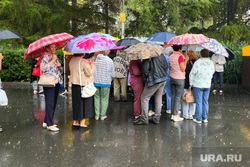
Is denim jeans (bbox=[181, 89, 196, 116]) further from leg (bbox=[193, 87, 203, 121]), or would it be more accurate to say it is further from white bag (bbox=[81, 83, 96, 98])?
A: white bag (bbox=[81, 83, 96, 98])

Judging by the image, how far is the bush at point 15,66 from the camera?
1577 cm

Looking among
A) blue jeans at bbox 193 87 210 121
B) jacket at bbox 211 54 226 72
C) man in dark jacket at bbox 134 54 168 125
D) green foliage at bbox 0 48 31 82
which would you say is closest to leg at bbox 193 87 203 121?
blue jeans at bbox 193 87 210 121

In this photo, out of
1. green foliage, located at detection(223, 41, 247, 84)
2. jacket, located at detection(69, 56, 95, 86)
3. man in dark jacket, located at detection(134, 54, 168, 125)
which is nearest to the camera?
jacket, located at detection(69, 56, 95, 86)

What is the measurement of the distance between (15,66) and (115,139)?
37.3 ft

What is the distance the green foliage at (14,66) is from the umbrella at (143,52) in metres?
10.4

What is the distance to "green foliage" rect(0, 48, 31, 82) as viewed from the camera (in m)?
15.8

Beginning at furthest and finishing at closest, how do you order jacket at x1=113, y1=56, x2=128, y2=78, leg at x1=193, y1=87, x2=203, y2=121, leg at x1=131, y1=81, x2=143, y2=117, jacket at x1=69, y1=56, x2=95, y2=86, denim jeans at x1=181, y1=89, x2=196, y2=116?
1. jacket at x1=113, y1=56, x2=128, y2=78
2. denim jeans at x1=181, y1=89, x2=196, y2=116
3. leg at x1=131, y1=81, x2=143, y2=117
4. leg at x1=193, y1=87, x2=203, y2=121
5. jacket at x1=69, y1=56, x2=95, y2=86

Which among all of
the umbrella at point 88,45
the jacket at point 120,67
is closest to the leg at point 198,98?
the umbrella at point 88,45

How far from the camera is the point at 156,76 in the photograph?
6867 millimetres

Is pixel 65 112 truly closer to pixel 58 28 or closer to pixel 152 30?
pixel 152 30

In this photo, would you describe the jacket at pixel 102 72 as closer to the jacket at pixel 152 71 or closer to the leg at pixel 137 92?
the leg at pixel 137 92

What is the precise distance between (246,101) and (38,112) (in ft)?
22.9

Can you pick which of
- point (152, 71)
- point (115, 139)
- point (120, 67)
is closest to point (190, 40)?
point (152, 71)

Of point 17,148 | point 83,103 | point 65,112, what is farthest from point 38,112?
point 17,148
